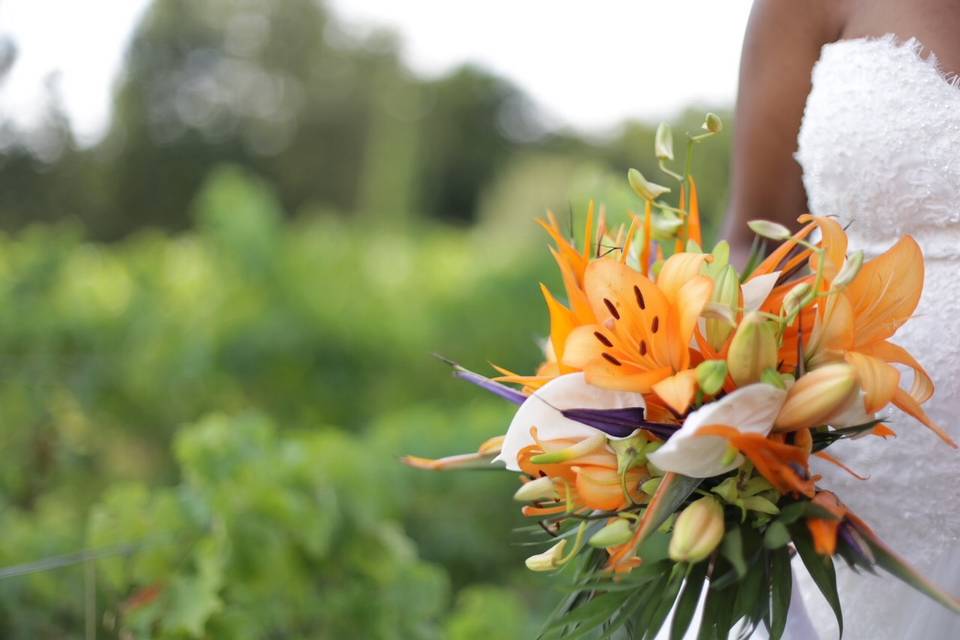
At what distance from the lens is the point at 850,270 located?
40.2 inches

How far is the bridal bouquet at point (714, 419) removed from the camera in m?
1.03

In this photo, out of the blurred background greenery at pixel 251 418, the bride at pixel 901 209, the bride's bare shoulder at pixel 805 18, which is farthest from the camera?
the blurred background greenery at pixel 251 418

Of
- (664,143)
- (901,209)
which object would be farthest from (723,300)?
(901,209)

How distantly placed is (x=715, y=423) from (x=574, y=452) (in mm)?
174

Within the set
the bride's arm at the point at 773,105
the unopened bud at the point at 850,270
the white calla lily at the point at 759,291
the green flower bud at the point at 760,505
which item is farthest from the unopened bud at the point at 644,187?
the bride's arm at the point at 773,105

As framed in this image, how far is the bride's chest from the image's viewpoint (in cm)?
146

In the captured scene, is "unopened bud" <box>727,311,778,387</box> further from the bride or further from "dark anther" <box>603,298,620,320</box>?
the bride

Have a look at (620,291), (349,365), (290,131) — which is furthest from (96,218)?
(620,291)

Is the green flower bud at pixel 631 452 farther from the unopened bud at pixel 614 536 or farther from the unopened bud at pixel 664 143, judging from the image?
the unopened bud at pixel 664 143

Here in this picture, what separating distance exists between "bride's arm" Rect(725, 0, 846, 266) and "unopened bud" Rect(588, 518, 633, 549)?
0.79 meters

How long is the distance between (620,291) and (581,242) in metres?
0.65

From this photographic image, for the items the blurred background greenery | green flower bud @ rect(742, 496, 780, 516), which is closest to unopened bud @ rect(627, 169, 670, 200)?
green flower bud @ rect(742, 496, 780, 516)

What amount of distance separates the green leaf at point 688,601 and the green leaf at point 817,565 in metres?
0.10

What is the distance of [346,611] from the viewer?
7.97 ft
